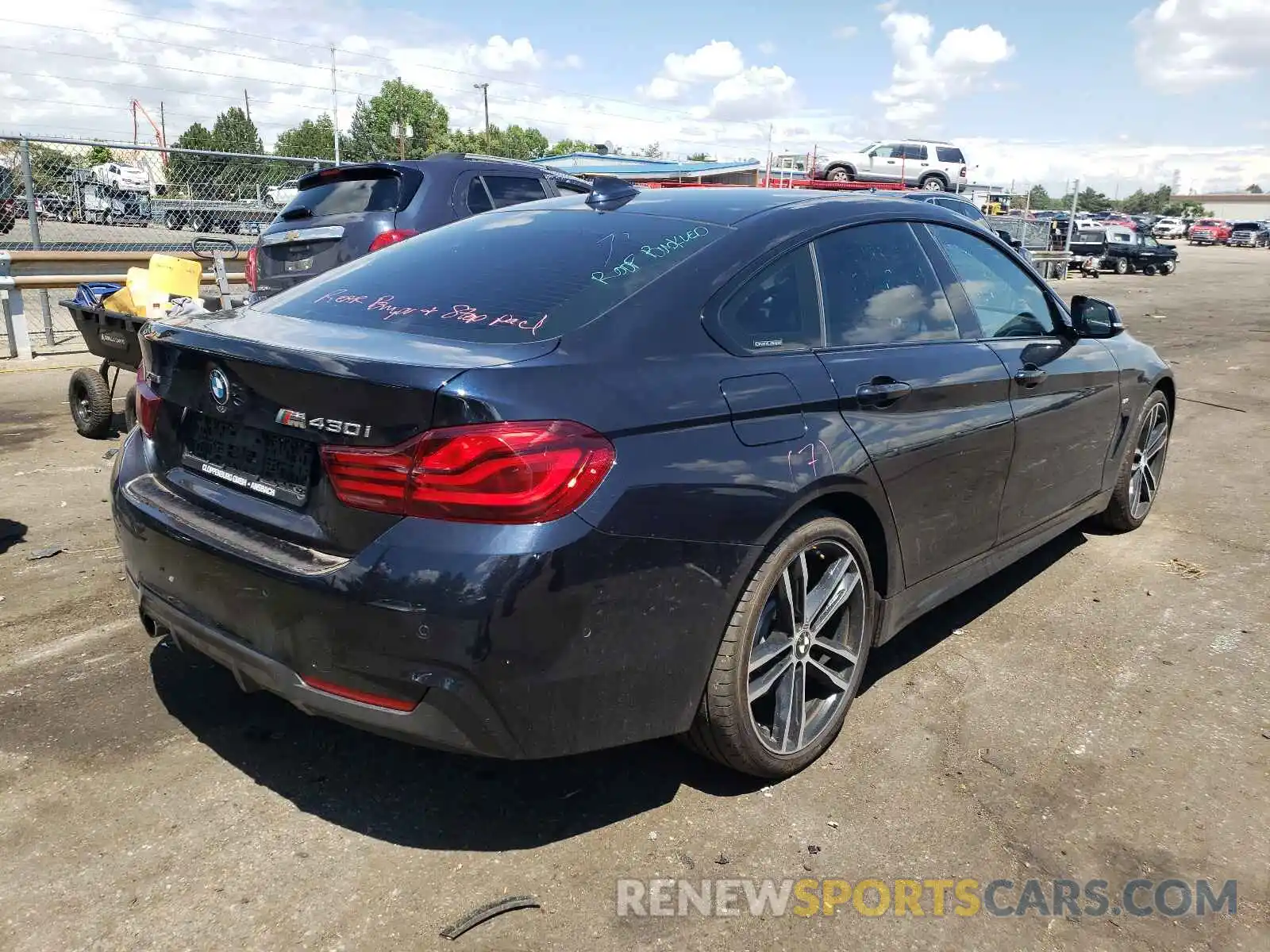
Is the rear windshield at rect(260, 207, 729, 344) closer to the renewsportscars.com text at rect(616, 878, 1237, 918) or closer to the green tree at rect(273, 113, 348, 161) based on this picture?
the renewsportscars.com text at rect(616, 878, 1237, 918)

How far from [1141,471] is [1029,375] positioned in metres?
1.90

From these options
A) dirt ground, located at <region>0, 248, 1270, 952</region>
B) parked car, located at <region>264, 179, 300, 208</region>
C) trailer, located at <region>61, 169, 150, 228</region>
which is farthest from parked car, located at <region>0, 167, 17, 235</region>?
dirt ground, located at <region>0, 248, 1270, 952</region>

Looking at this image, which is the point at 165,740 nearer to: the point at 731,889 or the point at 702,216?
the point at 731,889

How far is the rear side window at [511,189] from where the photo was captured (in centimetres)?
811

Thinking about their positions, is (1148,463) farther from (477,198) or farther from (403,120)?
(403,120)

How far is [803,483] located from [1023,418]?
1.52 m

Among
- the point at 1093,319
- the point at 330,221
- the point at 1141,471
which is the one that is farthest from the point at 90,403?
the point at 1141,471

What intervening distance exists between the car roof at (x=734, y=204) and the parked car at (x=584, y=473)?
0.02m

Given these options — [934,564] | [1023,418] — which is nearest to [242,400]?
[934,564]

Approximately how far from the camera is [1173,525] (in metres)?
5.48

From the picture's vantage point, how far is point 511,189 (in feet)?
27.3

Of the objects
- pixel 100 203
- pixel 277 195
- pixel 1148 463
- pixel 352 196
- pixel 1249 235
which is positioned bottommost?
pixel 1148 463

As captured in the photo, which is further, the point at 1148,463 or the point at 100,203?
the point at 100,203

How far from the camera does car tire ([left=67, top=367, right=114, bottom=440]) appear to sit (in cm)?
658
